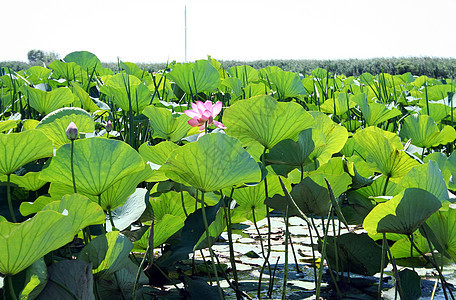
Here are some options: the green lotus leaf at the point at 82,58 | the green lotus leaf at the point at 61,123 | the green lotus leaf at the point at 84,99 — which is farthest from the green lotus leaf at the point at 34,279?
the green lotus leaf at the point at 82,58

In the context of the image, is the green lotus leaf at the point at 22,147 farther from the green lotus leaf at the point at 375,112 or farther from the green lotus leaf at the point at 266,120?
the green lotus leaf at the point at 375,112

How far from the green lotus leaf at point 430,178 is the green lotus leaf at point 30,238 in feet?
1.33

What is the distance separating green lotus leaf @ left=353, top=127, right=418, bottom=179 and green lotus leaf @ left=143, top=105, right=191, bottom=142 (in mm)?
366

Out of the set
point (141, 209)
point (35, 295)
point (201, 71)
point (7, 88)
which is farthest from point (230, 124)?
point (7, 88)

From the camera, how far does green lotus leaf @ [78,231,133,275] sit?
1.61 feet

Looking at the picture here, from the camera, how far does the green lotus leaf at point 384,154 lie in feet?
2.10

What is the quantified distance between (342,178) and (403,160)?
0.36ft

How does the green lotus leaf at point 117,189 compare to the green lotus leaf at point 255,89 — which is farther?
the green lotus leaf at point 255,89

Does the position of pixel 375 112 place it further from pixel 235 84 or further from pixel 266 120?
pixel 266 120

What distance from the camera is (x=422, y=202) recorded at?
51cm

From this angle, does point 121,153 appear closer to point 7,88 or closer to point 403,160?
point 403,160

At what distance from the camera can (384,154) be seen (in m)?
0.66

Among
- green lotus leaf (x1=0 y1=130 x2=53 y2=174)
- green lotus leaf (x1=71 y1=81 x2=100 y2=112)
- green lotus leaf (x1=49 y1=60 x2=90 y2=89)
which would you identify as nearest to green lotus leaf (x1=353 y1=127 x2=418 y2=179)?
green lotus leaf (x1=0 y1=130 x2=53 y2=174)

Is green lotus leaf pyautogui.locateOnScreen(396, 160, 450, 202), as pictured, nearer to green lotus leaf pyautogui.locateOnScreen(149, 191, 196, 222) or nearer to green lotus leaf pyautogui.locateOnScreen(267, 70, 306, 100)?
green lotus leaf pyautogui.locateOnScreen(149, 191, 196, 222)
